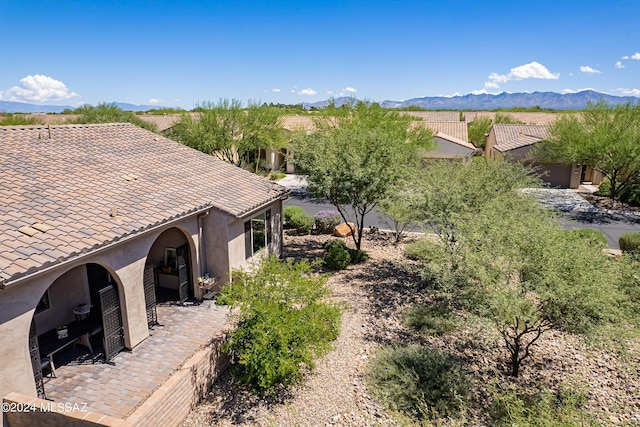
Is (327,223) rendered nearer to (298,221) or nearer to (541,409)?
(298,221)

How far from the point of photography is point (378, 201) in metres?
18.3

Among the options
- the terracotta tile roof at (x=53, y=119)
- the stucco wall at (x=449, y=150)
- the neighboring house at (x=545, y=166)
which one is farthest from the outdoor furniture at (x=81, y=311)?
the terracotta tile roof at (x=53, y=119)

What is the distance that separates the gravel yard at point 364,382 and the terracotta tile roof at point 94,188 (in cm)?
485

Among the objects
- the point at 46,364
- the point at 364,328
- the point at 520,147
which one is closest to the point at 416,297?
the point at 364,328

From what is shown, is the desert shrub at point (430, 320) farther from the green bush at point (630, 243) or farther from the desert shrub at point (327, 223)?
the green bush at point (630, 243)

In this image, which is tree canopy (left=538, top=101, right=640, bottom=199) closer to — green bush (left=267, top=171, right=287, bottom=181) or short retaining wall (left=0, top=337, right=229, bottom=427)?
green bush (left=267, top=171, right=287, bottom=181)

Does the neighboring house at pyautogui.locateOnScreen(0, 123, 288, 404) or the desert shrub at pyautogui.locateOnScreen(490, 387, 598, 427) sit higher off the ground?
the neighboring house at pyautogui.locateOnScreen(0, 123, 288, 404)

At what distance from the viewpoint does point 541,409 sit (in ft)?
30.5

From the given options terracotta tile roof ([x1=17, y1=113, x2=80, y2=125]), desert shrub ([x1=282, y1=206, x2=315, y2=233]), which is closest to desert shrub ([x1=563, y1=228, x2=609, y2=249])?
desert shrub ([x1=282, y1=206, x2=315, y2=233])

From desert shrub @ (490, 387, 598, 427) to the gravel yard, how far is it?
33 cm

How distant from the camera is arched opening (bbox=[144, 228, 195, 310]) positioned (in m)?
14.1

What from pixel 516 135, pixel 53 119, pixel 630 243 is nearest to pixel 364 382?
pixel 630 243

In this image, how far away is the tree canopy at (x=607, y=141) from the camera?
95.5 feet

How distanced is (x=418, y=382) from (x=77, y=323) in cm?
946
